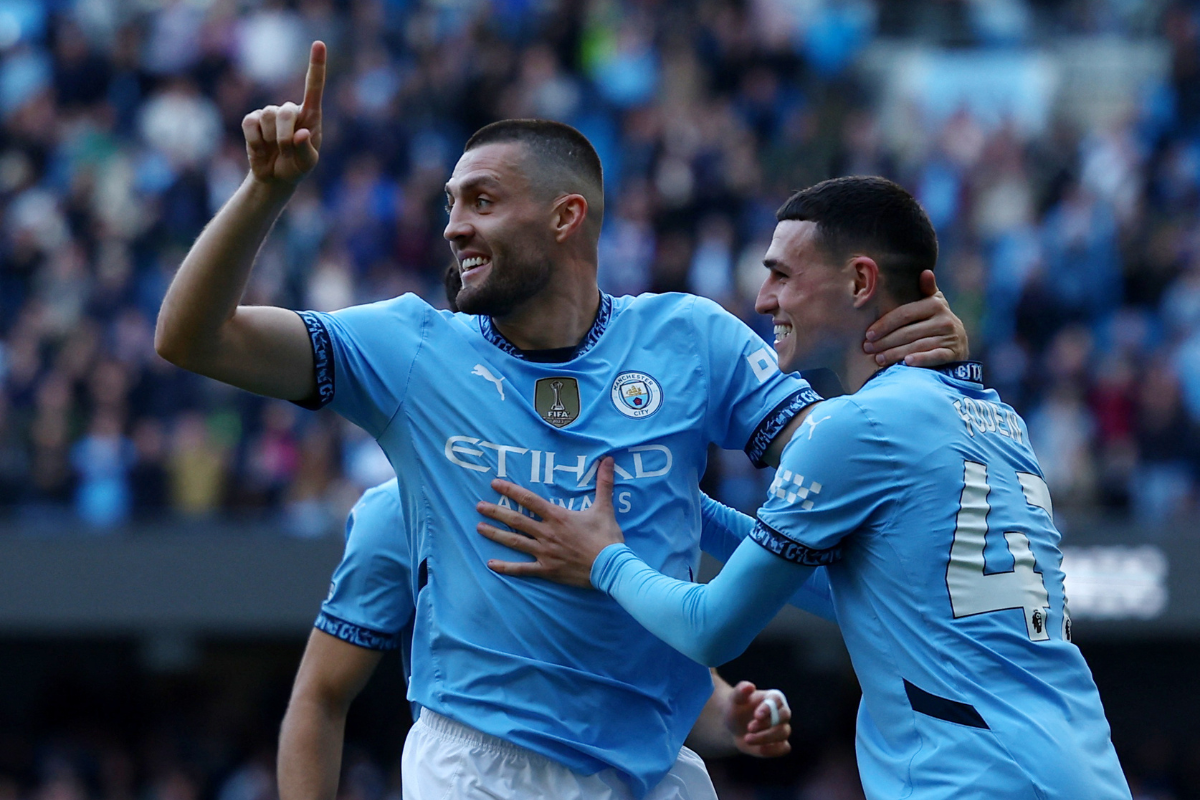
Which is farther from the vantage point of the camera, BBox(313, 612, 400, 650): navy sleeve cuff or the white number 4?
BBox(313, 612, 400, 650): navy sleeve cuff

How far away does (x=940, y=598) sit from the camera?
135 inches

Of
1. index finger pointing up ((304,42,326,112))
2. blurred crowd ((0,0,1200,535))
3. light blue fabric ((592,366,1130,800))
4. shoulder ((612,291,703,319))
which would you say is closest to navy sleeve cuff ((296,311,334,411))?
index finger pointing up ((304,42,326,112))

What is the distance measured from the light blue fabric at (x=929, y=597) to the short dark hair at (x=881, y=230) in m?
0.30

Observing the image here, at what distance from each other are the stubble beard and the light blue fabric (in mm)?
967

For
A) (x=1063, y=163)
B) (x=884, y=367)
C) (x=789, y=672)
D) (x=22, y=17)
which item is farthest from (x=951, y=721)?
(x=22, y=17)

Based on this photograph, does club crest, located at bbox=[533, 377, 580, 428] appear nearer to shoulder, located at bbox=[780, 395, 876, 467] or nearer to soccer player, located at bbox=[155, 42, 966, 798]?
soccer player, located at bbox=[155, 42, 966, 798]

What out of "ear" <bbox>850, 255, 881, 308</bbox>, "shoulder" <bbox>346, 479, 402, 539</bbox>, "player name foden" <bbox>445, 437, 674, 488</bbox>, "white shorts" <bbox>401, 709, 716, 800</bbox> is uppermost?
"ear" <bbox>850, 255, 881, 308</bbox>

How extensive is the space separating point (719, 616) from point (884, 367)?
719 millimetres

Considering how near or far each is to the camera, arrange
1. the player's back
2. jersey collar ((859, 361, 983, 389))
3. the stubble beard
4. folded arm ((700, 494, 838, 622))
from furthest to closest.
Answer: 1. folded arm ((700, 494, 838, 622))
2. the stubble beard
3. jersey collar ((859, 361, 983, 389))
4. the player's back

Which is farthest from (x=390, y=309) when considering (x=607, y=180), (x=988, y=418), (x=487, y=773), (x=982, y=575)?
(x=607, y=180)

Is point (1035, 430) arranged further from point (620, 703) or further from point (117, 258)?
point (620, 703)

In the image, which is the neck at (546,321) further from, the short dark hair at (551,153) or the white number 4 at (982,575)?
the white number 4 at (982,575)

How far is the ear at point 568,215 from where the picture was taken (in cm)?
431

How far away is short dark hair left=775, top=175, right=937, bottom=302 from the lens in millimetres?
3797
